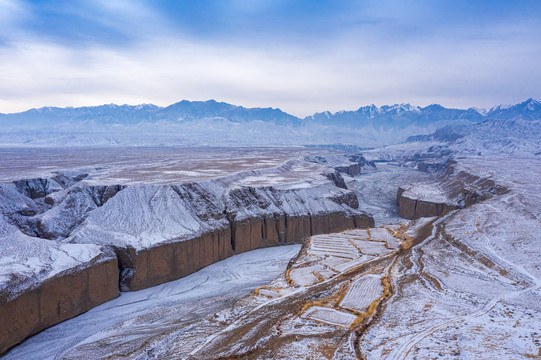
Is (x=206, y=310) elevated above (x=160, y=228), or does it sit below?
below

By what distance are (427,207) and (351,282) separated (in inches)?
1099

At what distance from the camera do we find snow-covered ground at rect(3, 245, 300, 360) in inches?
601

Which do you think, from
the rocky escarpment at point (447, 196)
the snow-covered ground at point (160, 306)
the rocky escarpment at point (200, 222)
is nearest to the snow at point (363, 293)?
the snow-covered ground at point (160, 306)

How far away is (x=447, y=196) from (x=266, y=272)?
96.8 feet

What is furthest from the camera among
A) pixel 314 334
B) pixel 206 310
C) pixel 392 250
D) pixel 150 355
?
pixel 392 250

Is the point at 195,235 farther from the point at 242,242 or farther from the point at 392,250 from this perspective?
the point at 392,250

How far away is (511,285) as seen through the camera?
1424cm

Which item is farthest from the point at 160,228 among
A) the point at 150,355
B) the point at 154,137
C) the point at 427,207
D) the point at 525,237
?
the point at 154,137

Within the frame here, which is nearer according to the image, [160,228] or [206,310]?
[206,310]

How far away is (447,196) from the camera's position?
43312mm

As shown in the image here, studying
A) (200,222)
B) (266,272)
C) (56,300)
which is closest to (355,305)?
(266,272)

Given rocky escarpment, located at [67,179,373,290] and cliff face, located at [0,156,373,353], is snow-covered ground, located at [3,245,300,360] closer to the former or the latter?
cliff face, located at [0,156,373,353]

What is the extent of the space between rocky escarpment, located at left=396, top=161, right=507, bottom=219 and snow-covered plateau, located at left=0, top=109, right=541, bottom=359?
76cm

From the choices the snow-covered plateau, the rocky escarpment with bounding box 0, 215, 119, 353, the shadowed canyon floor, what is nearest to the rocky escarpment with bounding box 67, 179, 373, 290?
the snow-covered plateau
